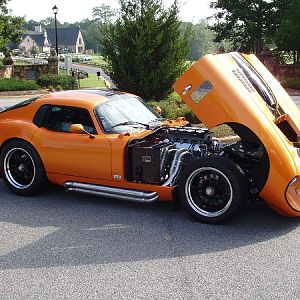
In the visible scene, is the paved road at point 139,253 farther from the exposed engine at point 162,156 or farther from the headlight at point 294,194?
the exposed engine at point 162,156

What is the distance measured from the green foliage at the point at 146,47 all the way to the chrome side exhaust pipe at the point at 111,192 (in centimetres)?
723

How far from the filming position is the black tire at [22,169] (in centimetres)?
615

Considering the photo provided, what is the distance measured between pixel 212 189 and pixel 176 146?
2.91 ft

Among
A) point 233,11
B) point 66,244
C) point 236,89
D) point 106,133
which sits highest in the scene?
point 233,11

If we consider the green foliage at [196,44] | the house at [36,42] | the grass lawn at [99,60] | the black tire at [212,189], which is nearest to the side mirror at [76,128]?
the black tire at [212,189]

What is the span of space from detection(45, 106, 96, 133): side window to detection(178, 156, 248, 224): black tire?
1.61 metres

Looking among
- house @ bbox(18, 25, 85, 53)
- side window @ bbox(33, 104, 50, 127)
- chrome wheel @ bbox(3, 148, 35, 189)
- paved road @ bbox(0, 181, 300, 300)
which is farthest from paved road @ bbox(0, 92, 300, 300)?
house @ bbox(18, 25, 85, 53)

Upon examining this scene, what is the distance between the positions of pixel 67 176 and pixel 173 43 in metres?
7.80

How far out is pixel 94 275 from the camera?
13.2 ft

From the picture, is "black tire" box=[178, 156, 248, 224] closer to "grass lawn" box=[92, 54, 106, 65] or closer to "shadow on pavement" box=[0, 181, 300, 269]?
"shadow on pavement" box=[0, 181, 300, 269]

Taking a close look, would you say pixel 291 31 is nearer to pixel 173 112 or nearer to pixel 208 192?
pixel 173 112

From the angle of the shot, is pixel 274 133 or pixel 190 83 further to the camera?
pixel 190 83

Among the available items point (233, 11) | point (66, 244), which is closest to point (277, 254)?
point (66, 244)

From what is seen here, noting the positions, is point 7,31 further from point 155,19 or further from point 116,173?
point 116,173
